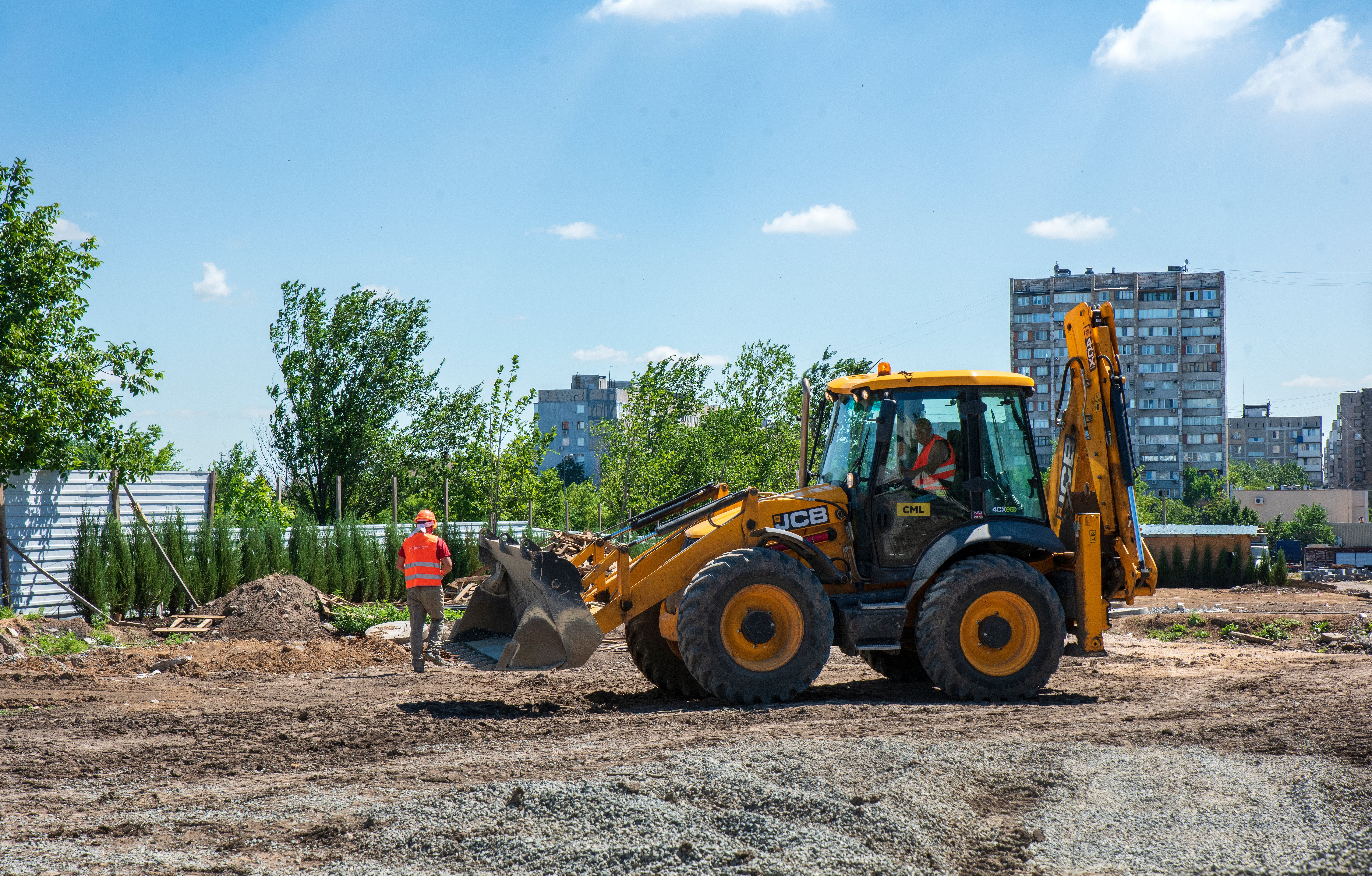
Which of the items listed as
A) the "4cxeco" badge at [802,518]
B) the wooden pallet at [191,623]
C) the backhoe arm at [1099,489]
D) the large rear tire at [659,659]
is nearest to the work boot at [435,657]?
the large rear tire at [659,659]

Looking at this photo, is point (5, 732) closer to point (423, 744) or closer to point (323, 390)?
point (423, 744)

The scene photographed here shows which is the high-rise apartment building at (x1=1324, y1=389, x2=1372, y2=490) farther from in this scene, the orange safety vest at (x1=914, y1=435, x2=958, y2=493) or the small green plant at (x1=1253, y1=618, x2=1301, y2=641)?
the orange safety vest at (x1=914, y1=435, x2=958, y2=493)

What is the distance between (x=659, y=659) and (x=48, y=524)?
11071 millimetres

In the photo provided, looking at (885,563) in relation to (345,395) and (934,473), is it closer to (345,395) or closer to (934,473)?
(934,473)

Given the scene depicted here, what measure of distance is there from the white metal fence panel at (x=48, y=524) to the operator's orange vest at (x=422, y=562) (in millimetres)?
7022

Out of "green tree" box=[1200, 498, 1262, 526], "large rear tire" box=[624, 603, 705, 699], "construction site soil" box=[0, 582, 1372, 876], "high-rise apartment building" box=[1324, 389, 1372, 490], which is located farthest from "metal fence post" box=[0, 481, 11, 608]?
"high-rise apartment building" box=[1324, 389, 1372, 490]

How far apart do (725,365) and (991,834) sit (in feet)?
114

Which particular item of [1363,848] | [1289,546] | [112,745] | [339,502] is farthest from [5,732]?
[1289,546]

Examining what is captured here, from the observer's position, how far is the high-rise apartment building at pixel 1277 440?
150 m

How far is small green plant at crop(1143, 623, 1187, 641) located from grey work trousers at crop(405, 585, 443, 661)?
11221 mm

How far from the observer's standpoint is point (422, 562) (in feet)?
39.0

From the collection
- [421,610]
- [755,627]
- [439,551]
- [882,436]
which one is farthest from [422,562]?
[882,436]

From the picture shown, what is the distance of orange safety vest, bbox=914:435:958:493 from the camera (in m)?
9.27

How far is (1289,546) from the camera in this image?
5728 cm
